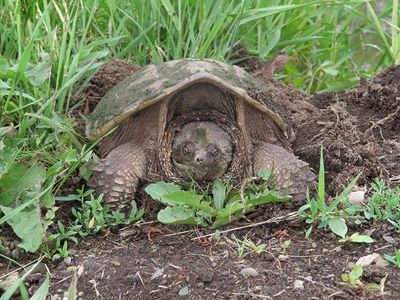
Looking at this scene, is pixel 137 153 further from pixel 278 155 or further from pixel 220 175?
pixel 278 155

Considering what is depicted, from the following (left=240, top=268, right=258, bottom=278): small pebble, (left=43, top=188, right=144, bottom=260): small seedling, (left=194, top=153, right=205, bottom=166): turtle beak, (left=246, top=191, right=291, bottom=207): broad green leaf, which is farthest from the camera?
(left=194, top=153, right=205, bottom=166): turtle beak

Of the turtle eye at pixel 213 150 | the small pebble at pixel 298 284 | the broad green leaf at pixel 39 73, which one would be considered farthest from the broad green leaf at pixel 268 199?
the broad green leaf at pixel 39 73

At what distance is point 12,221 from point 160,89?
2.63 ft

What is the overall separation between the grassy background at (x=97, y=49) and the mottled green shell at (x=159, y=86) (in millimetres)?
145

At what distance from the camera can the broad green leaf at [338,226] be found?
2.17 meters

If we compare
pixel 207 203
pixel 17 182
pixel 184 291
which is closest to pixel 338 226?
pixel 207 203

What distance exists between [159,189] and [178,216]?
7.6 inches

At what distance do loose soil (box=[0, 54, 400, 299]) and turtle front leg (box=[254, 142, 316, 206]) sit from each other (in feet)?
0.37

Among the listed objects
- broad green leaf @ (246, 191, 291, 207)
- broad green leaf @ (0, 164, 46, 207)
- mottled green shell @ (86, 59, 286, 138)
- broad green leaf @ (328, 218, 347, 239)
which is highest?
mottled green shell @ (86, 59, 286, 138)

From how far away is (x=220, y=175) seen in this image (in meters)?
2.71

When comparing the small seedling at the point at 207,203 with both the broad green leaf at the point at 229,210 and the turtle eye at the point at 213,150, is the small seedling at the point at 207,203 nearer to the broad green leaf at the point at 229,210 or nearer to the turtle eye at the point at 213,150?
the broad green leaf at the point at 229,210

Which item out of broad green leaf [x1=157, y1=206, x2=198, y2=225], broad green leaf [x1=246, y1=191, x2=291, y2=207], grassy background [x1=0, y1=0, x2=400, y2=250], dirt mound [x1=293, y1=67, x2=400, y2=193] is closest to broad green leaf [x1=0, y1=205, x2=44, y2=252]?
grassy background [x1=0, y1=0, x2=400, y2=250]

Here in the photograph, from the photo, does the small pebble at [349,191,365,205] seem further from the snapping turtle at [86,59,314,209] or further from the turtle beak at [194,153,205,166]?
the turtle beak at [194,153,205,166]

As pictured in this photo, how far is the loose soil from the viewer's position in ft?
6.42
